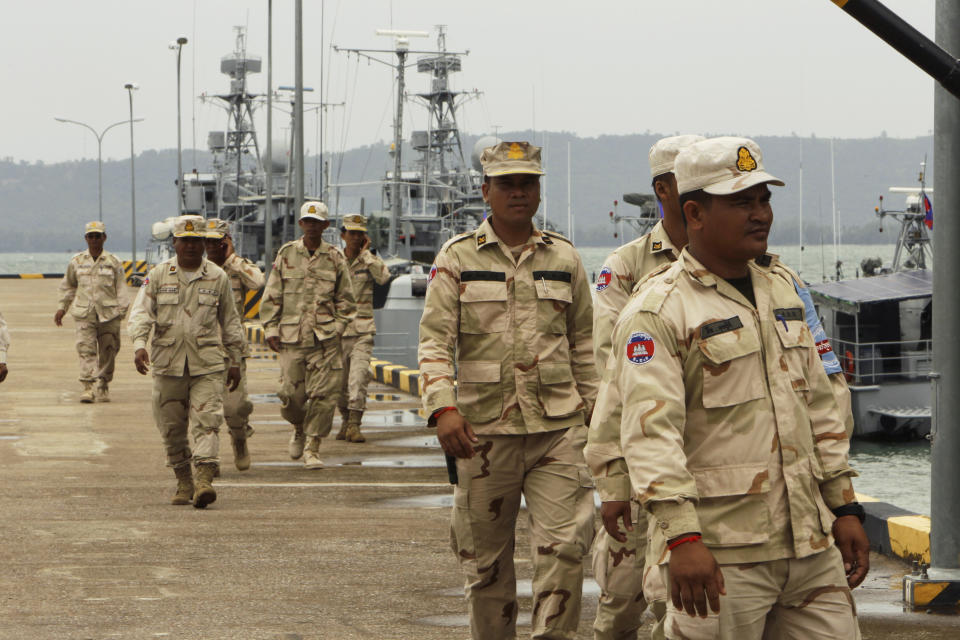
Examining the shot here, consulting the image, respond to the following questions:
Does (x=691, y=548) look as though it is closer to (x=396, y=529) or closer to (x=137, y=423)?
(x=396, y=529)

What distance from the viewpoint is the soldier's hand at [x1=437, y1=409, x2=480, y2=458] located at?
17.4ft

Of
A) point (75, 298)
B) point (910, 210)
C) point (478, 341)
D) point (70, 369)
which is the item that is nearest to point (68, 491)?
point (478, 341)

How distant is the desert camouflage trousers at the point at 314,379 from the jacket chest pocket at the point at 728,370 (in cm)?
807

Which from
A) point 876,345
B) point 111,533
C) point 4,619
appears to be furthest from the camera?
point 876,345

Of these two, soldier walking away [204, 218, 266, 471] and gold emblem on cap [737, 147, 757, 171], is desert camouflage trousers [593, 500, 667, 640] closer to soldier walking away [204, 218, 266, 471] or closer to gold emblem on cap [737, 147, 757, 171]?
gold emblem on cap [737, 147, 757, 171]

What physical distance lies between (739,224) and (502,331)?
2.10m

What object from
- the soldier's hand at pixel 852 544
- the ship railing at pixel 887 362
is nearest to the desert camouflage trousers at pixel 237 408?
the soldier's hand at pixel 852 544

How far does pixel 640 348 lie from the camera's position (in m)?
3.68

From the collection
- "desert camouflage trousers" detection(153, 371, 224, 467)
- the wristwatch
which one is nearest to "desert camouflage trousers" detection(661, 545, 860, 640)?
the wristwatch

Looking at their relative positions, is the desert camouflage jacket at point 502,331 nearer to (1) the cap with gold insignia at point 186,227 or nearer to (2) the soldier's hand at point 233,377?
(1) the cap with gold insignia at point 186,227

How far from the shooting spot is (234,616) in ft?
22.0

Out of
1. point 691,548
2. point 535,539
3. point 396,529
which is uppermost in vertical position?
point 691,548

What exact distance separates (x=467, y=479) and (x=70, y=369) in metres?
18.0

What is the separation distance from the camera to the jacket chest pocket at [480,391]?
5.64 meters
